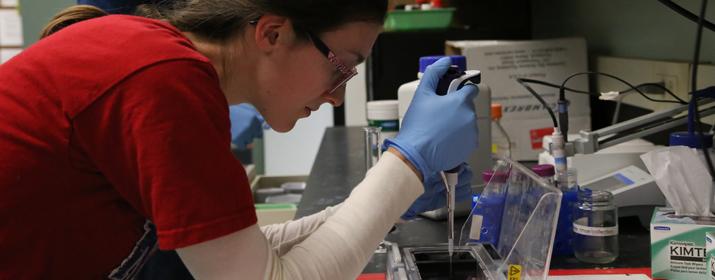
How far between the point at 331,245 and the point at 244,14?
342mm

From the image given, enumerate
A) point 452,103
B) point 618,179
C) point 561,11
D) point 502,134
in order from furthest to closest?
point 561,11 < point 502,134 < point 618,179 < point 452,103

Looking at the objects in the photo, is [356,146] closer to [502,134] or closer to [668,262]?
[502,134]

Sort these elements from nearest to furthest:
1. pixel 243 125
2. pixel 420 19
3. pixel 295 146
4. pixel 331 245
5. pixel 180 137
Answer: pixel 180 137
pixel 331 245
pixel 420 19
pixel 243 125
pixel 295 146

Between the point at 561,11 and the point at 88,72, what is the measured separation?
2357mm

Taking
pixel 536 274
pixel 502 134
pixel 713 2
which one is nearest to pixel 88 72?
pixel 536 274

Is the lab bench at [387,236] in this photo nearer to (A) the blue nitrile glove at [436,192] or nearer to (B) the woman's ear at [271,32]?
(A) the blue nitrile glove at [436,192]

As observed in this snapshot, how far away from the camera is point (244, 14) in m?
0.98

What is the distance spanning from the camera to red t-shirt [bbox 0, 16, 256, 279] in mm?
790

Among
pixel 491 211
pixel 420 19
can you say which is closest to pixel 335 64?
pixel 491 211

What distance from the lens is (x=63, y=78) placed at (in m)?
0.84

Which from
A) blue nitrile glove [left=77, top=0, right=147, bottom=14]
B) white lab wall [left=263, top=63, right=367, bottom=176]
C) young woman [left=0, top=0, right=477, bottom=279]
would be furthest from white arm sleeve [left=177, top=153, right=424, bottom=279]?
white lab wall [left=263, top=63, right=367, bottom=176]

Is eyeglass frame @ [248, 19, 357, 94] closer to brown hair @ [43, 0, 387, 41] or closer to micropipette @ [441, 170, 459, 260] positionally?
brown hair @ [43, 0, 387, 41]

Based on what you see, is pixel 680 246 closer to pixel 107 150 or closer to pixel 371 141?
pixel 371 141

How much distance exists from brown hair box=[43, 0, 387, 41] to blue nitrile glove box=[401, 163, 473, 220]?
0.32 metres
